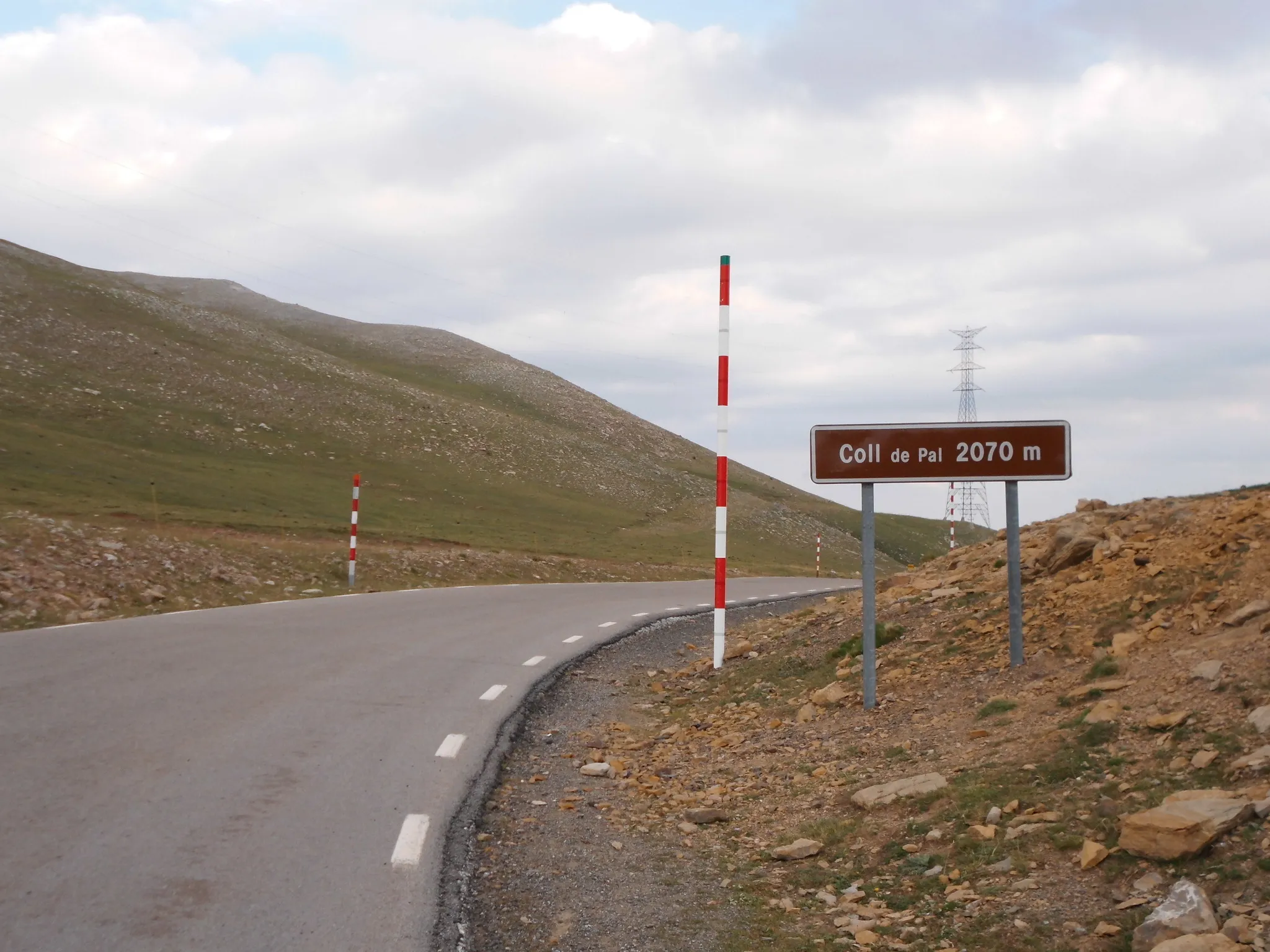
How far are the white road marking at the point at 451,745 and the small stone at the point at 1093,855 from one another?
467cm

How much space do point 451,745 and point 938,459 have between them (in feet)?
15.4

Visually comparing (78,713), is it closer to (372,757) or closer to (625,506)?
(372,757)

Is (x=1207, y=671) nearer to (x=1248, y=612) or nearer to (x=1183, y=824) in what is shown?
(x=1248, y=612)

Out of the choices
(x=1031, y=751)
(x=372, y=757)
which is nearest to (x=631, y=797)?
(x=372, y=757)

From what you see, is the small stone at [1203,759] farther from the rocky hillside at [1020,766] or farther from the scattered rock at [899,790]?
the scattered rock at [899,790]

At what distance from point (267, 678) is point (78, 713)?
2263 millimetres

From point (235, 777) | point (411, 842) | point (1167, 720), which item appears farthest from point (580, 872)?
point (1167, 720)

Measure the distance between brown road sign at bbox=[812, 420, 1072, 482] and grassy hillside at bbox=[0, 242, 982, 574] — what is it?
22375 millimetres

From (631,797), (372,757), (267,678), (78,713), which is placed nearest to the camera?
(631,797)

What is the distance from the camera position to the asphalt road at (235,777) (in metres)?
4.96

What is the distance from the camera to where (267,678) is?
11008 millimetres

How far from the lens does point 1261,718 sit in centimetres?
569

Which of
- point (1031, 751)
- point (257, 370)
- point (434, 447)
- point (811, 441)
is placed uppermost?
point (257, 370)

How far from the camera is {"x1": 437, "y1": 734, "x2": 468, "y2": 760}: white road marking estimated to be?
8281 millimetres
